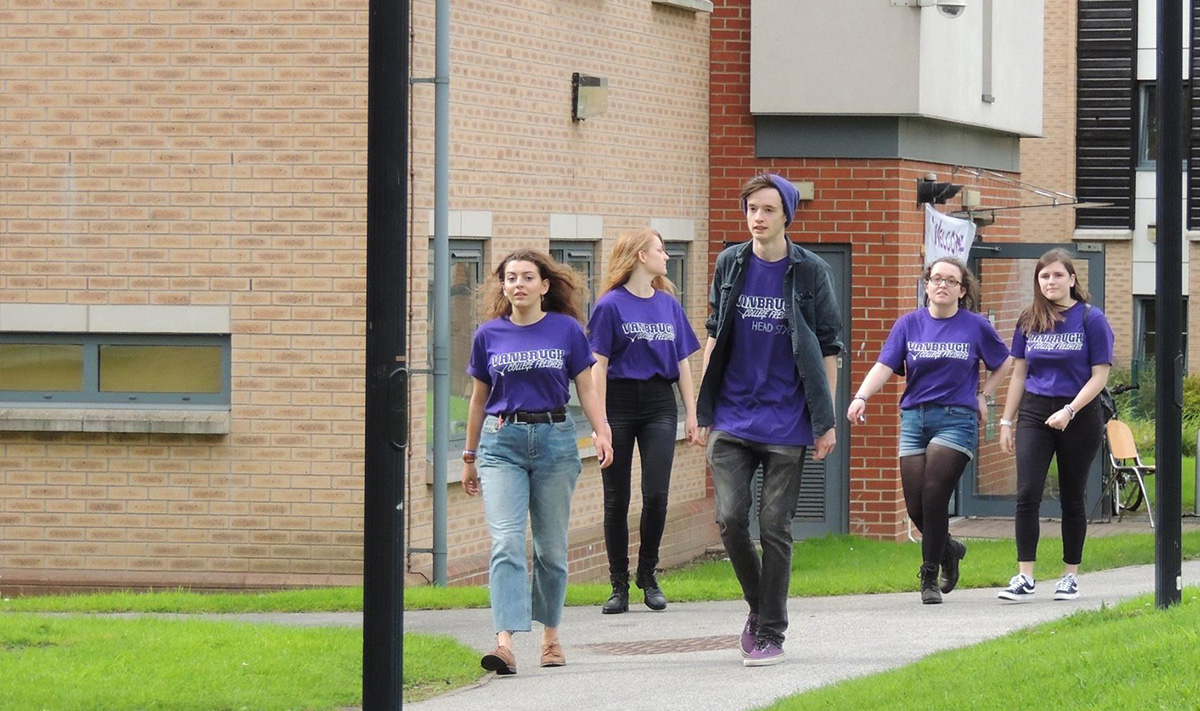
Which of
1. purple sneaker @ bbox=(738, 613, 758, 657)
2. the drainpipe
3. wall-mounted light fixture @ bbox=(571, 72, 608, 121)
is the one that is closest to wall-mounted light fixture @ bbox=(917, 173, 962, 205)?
wall-mounted light fixture @ bbox=(571, 72, 608, 121)

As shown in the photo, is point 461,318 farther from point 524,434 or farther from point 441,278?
point 524,434

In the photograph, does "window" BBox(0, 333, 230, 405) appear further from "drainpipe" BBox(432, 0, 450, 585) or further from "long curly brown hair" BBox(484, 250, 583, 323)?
"long curly brown hair" BBox(484, 250, 583, 323)

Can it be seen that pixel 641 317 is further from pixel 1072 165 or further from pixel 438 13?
pixel 1072 165

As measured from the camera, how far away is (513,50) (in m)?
13.9

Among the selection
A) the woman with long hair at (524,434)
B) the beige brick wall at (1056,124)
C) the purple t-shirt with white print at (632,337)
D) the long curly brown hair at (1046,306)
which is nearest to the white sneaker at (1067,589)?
the long curly brown hair at (1046,306)

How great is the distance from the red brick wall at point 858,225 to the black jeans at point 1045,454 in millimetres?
6230

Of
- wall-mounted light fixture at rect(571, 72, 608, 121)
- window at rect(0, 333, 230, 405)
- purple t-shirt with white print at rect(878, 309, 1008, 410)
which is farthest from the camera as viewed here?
wall-mounted light fixture at rect(571, 72, 608, 121)

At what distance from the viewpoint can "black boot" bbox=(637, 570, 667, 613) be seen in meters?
10.9

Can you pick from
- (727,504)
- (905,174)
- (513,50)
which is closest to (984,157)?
(905,174)

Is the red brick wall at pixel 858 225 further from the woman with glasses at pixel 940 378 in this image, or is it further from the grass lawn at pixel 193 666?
the grass lawn at pixel 193 666

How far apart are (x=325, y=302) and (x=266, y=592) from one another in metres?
1.76

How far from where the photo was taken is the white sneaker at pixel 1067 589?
11.1 meters

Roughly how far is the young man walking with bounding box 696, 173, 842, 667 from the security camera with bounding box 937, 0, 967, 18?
8420 mm

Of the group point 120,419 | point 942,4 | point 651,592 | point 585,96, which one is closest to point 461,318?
point 585,96
